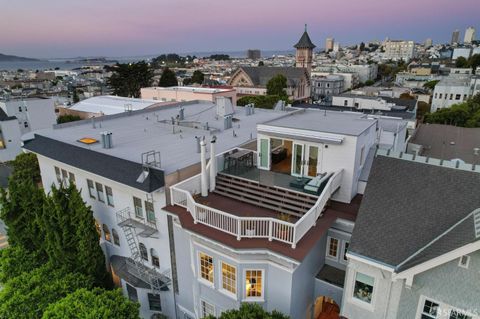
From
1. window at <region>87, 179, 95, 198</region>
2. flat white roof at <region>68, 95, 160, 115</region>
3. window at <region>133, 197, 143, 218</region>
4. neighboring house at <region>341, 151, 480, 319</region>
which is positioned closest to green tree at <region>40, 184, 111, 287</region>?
window at <region>87, 179, 95, 198</region>

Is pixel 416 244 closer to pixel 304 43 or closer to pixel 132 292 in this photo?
pixel 132 292

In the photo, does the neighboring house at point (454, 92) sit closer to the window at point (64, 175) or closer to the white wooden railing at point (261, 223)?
the white wooden railing at point (261, 223)

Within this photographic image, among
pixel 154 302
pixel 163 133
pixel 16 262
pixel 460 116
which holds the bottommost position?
pixel 154 302

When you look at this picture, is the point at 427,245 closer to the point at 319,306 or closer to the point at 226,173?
the point at 319,306

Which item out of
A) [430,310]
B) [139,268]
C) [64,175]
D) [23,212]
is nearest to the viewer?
[430,310]

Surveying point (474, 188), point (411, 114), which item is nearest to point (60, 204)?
point (474, 188)

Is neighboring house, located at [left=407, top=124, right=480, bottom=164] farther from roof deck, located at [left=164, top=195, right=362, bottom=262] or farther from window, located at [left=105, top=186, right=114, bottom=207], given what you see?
window, located at [left=105, top=186, right=114, bottom=207]

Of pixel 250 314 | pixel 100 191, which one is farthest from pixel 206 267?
pixel 100 191

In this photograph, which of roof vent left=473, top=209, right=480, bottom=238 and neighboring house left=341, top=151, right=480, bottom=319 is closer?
roof vent left=473, top=209, right=480, bottom=238
